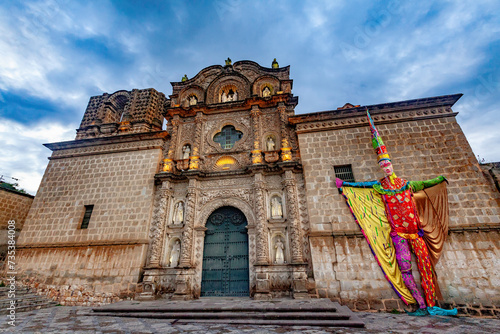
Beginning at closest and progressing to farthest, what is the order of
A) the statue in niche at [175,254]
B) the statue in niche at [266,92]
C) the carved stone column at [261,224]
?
the carved stone column at [261,224] < the statue in niche at [175,254] < the statue in niche at [266,92]

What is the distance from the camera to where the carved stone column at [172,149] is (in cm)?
1109

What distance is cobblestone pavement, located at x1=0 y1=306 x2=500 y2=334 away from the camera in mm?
5094

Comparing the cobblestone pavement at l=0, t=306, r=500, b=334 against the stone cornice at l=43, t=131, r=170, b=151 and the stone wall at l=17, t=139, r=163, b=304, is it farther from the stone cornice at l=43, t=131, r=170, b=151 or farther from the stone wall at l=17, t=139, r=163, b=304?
the stone cornice at l=43, t=131, r=170, b=151

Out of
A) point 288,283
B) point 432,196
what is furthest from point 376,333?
point 432,196

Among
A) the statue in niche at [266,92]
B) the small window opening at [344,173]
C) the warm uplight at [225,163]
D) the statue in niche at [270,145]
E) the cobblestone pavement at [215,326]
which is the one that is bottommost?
the cobblestone pavement at [215,326]

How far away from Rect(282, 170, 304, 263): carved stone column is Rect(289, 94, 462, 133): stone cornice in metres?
2.49

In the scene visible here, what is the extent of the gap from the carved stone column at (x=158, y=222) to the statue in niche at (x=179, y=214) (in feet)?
1.40

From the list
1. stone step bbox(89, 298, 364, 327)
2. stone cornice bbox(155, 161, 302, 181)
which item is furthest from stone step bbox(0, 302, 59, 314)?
stone cornice bbox(155, 161, 302, 181)

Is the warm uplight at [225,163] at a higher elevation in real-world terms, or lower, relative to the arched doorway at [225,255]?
higher

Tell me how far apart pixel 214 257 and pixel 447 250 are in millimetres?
8253

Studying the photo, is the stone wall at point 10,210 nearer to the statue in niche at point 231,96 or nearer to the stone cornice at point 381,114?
the statue in niche at point 231,96

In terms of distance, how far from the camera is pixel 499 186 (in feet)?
26.7

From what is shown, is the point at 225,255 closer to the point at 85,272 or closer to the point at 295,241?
the point at 295,241

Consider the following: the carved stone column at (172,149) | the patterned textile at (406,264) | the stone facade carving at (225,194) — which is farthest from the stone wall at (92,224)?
the patterned textile at (406,264)
